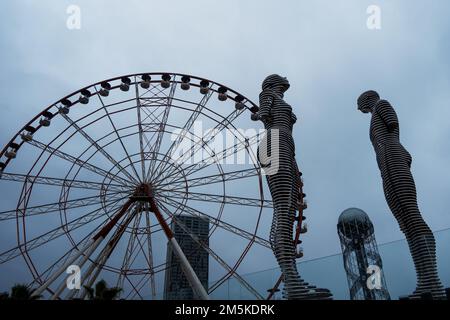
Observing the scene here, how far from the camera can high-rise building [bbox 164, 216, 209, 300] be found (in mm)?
16609

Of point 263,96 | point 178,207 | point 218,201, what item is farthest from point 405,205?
point 178,207

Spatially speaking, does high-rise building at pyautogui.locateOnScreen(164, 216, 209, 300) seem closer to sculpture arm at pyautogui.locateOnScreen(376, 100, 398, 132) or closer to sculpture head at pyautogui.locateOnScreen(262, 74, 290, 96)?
sculpture head at pyautogui.locateOnScreen(262, 74, 290, 96)

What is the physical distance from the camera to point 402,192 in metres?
14.5

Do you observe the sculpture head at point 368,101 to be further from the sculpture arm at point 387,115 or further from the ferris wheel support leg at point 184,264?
the ferris wheel support leg at point 184,264

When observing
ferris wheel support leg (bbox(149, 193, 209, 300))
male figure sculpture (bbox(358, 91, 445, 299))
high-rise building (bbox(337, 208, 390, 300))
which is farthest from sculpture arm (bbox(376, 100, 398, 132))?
high-rise building (bbox(337, 208, 390, 300))

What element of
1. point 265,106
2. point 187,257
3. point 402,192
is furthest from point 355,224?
point 265,106

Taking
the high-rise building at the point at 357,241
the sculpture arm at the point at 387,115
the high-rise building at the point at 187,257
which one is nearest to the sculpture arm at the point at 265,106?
the sculpture arm at the point at 387,115

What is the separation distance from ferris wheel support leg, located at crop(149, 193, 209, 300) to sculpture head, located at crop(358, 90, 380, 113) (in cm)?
1078

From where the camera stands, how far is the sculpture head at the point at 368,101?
17.5m

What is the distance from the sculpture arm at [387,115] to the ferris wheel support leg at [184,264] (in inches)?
405

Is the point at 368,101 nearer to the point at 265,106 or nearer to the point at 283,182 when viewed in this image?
the point at 265,106

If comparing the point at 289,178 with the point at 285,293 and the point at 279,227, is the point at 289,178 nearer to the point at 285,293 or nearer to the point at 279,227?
the point at 279,227

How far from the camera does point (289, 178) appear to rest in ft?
47.7
